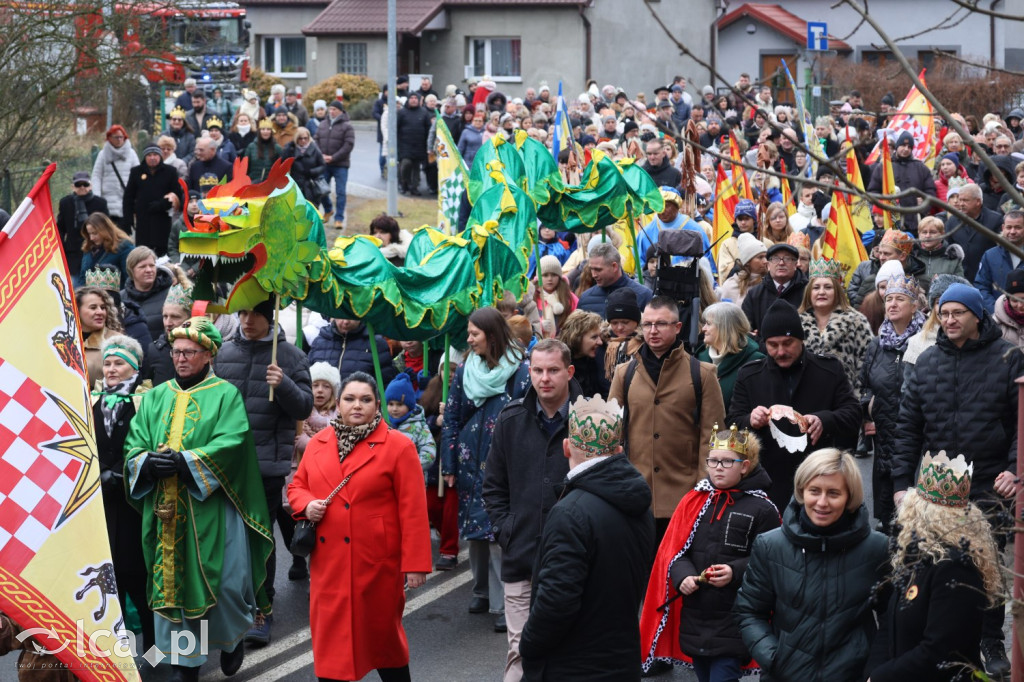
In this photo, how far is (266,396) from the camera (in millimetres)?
7777

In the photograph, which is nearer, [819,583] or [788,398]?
[819,583]

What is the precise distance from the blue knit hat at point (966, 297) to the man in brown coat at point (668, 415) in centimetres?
129

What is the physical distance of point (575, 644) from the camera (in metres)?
5.17

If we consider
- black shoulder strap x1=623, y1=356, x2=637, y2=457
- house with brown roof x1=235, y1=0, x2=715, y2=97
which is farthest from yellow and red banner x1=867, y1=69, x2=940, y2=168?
house with brown roof x1=235, y1=0, x2=715, y2=97

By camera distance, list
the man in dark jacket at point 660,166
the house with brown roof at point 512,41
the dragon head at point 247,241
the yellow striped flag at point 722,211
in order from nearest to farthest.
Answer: the dragon head at point 247,241 → the yellow striped flag at point 722,211 → the man in dark jacket at point 660,166 → the house with brown roof at point 512,41

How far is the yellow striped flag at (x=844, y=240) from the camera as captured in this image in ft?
45.0

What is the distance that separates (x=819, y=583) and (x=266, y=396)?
3.63 metres

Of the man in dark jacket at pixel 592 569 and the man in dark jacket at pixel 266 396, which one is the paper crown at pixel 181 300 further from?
the man in dark jacket at pixel 592 569

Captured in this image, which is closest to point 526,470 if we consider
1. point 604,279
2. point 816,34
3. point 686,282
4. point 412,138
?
point 816,34

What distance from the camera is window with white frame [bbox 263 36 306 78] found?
148 ft

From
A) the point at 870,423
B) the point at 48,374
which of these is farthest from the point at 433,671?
the point at 870,423

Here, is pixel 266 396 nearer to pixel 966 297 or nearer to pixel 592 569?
pixel 592 569

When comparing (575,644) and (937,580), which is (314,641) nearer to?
(575,644)

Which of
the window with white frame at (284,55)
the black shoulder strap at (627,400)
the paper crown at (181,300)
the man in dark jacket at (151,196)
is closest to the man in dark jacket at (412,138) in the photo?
the man in dark jacket at (151,196)
